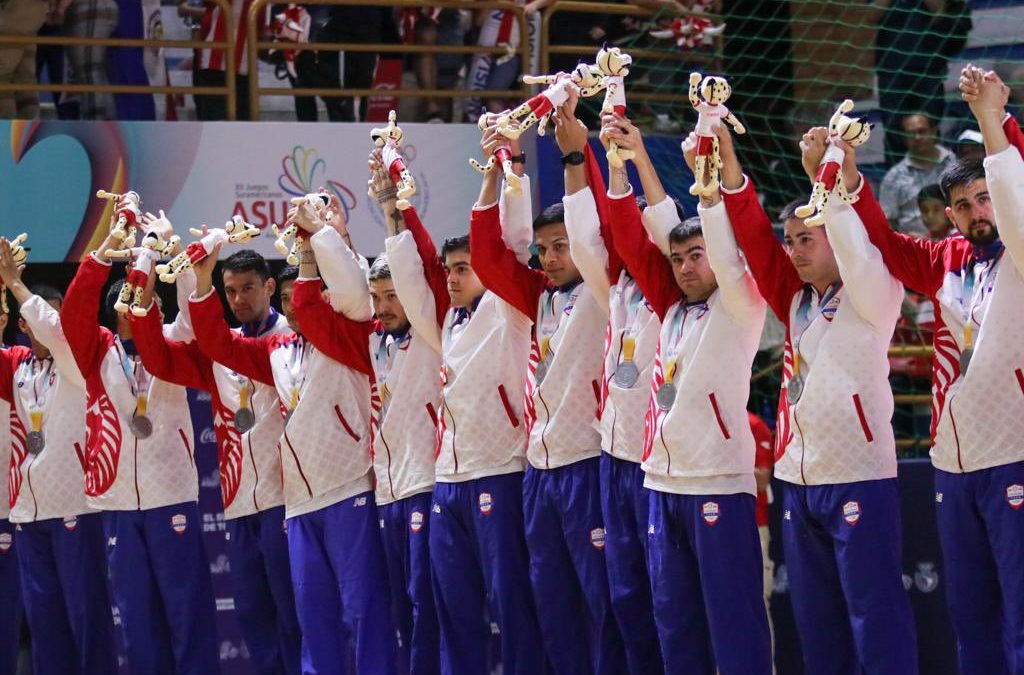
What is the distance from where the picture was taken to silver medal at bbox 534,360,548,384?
5.83m

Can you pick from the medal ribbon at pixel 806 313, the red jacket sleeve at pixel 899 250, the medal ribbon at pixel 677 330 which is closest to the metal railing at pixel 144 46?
the medal ribbon at pixel 677 330

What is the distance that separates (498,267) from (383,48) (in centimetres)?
317

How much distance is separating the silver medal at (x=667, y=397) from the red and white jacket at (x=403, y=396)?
1.23m

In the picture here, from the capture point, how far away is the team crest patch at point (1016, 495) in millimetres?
4844

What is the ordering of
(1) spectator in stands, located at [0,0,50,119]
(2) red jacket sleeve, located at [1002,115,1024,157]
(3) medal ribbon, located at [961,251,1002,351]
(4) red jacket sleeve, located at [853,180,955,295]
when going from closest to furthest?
1. (2) red jacket sleeve, located at [1002,115,1024,157]
2. (3) medal ribbon, located at [961,251,1002,351]
3. (4) red jacket sleeve, located at [853,180,955,295]
4. (1) spectator in stands, located at [0,0,50,119]

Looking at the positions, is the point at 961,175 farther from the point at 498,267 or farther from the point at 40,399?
the point at 40,399

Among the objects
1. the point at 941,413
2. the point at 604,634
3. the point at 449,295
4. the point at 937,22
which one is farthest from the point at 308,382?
the point at 937,22

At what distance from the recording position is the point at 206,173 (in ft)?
26.0

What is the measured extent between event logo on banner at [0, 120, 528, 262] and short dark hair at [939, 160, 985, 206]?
3459mm

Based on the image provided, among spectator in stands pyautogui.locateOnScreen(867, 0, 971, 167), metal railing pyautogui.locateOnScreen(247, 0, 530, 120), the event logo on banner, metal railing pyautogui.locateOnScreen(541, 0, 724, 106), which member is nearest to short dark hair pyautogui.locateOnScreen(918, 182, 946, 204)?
spectator in stands pyautogui.locateOnScreen(867, 0, 971, 167)

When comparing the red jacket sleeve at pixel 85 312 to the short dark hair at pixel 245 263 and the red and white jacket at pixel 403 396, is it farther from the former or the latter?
the red and white jacket at pixel 403 396

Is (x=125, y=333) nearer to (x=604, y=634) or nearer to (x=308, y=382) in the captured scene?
(x=308, y=382)

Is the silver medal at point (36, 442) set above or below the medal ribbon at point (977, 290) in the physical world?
below

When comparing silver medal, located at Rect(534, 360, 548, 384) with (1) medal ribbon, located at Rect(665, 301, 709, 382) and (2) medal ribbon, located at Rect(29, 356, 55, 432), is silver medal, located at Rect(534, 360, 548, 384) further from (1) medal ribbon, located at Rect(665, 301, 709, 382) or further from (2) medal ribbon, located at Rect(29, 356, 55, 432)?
(2) medal ribbon, located at Rect(29, 356, 55, 432)
